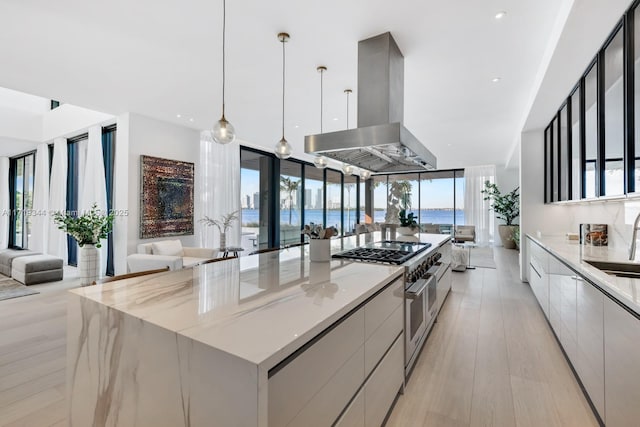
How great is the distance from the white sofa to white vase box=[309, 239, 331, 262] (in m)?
2.52

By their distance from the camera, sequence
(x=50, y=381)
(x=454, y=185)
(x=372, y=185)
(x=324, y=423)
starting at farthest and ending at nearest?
1. (x=372, y=185)
2. (x=454, y=185)
3. (x=50, y=381)
4. (x=324, y=423)

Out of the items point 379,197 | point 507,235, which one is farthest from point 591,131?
point 379,197

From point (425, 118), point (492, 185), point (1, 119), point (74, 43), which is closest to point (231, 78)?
point (74, 43)

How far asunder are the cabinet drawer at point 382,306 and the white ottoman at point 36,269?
Result: 5.73 meters

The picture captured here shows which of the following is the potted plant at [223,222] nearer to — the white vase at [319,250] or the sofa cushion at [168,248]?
the sofa cushion at [168,248]

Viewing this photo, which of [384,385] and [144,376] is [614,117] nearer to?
[384,385]

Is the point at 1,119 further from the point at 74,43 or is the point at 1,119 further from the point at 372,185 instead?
the point at 372,185

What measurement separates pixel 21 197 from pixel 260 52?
8391 mm

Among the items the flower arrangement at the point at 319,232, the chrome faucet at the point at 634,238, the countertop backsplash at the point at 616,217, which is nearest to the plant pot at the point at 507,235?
the countertop backsplash at the point at 616,217

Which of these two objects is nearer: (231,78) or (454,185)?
(231,78)

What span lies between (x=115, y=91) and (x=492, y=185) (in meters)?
10.4

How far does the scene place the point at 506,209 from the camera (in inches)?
380

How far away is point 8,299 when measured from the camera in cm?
397

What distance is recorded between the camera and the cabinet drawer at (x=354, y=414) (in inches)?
46.9
